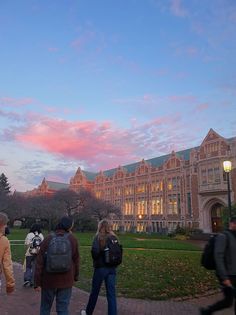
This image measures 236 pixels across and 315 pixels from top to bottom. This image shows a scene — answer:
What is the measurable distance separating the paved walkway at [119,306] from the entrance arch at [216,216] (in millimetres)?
45869

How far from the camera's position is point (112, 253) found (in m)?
6.36

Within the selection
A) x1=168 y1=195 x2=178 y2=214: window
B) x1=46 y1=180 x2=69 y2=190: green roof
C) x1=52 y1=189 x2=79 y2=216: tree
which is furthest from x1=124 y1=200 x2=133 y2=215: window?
x1=46 y1=180 x2=69 y2=190: green roof

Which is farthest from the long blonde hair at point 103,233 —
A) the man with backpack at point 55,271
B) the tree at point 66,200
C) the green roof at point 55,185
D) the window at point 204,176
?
the green roof at point 55,185

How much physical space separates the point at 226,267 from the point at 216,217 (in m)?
50.5

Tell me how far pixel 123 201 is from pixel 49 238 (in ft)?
238

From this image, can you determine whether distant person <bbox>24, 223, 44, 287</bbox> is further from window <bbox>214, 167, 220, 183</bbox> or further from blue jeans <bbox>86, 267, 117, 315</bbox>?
window <bbox>214, 167, 220, 183</bbox>

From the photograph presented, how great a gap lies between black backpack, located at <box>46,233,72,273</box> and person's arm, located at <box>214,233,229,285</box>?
2.39m

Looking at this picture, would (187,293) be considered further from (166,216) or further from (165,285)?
(166,216)

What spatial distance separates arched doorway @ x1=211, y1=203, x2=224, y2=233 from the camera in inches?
2069

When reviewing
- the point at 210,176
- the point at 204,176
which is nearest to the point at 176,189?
the point at 204,176

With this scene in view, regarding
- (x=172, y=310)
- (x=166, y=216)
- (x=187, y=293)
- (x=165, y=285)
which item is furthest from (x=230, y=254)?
(x=166, y=216)

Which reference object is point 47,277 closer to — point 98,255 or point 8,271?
point 8,271

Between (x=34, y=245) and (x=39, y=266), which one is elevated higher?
(x=34, y=245)

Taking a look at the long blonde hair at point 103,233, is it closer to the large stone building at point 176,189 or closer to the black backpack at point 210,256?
the black backpack at point 210,256
